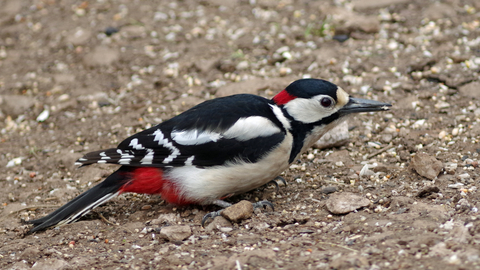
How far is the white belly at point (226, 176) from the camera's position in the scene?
149 inches

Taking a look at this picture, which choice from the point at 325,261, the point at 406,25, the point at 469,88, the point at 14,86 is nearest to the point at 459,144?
the point at 469,88

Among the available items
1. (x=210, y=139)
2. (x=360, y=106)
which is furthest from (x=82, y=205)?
(x=360, y=106)

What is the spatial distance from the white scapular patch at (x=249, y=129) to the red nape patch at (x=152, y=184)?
0.59m

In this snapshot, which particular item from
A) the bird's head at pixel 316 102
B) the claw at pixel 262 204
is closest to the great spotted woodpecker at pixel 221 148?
the bird's head at pixel 316 102

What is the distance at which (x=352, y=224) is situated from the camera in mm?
3367

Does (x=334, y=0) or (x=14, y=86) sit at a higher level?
(x=334, y=0)

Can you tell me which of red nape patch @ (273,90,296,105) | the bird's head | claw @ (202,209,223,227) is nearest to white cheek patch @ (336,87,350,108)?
the bird's head

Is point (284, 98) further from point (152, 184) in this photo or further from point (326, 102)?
point (152, 184)

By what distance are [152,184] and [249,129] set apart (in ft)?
2.82

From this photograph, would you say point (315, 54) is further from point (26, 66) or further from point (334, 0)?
point (26, 66)

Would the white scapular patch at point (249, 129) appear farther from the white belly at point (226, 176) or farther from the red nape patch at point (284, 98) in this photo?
the red nape patch at point (284, 98)

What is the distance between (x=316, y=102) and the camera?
3879mm

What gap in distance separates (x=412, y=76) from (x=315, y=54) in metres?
1.15

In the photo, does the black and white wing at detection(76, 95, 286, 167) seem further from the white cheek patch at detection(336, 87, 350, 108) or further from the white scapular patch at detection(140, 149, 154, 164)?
the white cheek patch at detection(336, 87, 350, 108)
